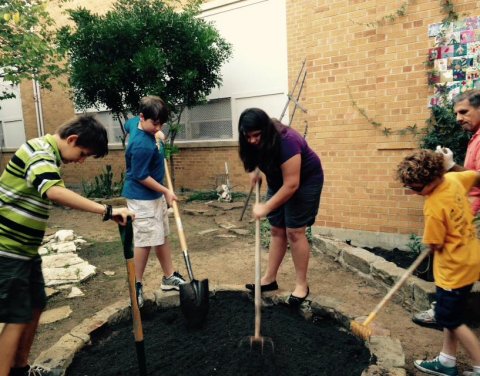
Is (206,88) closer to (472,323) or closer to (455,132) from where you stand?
(455,132)

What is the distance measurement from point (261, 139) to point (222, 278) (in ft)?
7.67

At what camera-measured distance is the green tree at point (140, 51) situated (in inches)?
334

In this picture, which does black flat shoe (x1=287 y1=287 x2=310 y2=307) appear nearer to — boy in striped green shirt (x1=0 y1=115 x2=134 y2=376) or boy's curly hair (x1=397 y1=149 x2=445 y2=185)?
boy's curly hair (x1=397 y1=149 x2=445 y2=185)

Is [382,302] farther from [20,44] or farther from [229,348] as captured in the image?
[20,44]

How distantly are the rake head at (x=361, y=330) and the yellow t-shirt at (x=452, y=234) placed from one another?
57 cm

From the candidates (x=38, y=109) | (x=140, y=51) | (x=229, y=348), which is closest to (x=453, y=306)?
(x=229, y=348)

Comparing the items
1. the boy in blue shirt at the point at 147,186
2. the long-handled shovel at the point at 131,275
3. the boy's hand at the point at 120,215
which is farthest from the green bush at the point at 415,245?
the boy's hand at the point at 120,215

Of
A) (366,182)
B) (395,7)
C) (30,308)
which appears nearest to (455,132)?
(366,182)

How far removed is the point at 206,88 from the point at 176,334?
7568 mm

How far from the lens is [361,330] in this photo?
2625mm

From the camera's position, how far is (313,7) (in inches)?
201

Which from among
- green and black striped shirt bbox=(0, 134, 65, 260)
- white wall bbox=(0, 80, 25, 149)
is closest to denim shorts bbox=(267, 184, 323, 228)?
green and black striped shirt bbox=(0, 134, 65, 260)

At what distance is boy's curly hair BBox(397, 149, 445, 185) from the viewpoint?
233 cm

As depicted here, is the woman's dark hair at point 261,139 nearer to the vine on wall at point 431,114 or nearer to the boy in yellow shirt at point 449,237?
the boy in yellow shirt at point 449,237
